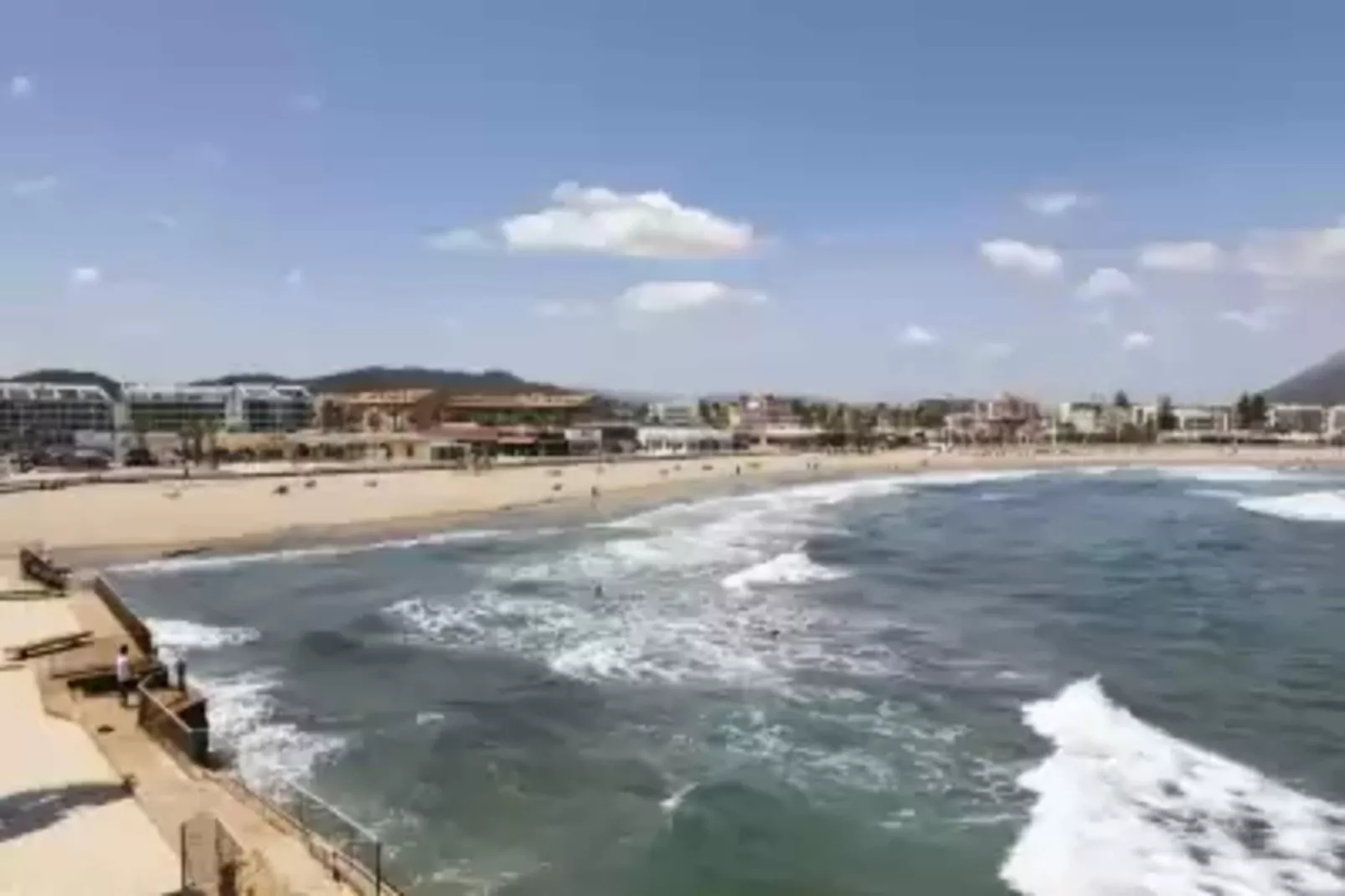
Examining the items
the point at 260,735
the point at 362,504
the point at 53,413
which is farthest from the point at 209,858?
the point at 53,413

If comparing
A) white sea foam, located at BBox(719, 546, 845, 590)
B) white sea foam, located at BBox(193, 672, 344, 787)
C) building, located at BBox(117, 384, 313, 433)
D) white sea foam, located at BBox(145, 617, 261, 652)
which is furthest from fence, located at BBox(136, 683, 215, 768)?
building, located at BBox(117, 384, 313, 433)

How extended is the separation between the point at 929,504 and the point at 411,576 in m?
46.4

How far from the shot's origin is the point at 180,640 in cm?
2836

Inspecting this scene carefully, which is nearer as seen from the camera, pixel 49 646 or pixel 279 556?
pixel 49 646

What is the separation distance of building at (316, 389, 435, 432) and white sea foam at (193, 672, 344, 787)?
13236cm

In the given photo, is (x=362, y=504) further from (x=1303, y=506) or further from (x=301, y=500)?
(x=1303, y=506)

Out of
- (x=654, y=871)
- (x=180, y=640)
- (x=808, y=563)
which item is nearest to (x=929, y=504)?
(x=808, y=563)

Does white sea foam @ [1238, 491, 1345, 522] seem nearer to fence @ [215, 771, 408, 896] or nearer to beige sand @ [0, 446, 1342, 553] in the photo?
beige sand @ [0, 446, 1342, 553]

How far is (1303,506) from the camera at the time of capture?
77.1 m

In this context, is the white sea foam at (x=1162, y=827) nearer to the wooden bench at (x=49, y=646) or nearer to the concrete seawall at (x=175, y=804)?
the concrete seawall at (x=175, y=804)

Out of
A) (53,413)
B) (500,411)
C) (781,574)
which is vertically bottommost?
(781,574)

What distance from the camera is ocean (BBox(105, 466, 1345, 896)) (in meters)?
15.3

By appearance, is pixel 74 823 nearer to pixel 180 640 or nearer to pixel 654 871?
pixel 654 871

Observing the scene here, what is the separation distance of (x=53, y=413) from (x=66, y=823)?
6066 inches
